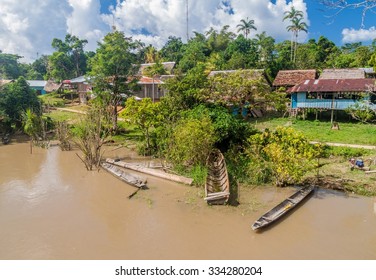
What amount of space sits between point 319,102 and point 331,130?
4077mm

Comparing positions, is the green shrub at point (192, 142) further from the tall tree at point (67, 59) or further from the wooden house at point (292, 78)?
the tall tree at point (67, 59)

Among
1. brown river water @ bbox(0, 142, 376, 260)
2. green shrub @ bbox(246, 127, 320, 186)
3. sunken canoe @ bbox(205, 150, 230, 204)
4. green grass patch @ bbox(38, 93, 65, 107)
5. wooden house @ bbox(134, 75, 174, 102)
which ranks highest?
wooden house @ bbox(134, 75, 174, 102)

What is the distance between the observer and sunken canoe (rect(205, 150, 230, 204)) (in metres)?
10.9

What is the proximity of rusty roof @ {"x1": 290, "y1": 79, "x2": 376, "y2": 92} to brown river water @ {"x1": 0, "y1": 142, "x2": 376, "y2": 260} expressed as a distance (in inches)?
542

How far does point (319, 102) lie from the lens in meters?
24.2

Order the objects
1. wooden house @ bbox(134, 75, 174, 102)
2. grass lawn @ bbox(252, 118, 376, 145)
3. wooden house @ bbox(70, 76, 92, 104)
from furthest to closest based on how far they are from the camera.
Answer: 1. wooden house @ bbox(70, 76, 92, 104)
2. wooden house @ bbox(134, 75, 174, 102)
3. grass lawn @ bbox(252, 118, 376, 145)

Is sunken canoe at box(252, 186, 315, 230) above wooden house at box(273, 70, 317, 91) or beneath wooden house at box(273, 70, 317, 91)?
beneath

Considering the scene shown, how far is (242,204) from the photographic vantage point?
36.9 feet

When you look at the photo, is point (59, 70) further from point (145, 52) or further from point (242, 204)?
point (242, 204)

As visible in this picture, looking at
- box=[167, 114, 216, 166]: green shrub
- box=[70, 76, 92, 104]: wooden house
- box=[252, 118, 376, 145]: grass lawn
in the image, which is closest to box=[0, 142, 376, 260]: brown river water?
box=[167, 114, 216, 166]: green shrub

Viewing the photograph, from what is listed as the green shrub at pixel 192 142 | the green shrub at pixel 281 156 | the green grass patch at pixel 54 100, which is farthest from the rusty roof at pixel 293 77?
the green grass patch at pixel 54 100

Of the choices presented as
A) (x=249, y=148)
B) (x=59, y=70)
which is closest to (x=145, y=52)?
(x=59, y=70)

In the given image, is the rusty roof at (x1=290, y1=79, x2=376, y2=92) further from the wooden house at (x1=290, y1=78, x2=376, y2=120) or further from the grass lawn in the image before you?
the grass lawn

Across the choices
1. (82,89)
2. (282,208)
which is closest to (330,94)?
(282,208)
